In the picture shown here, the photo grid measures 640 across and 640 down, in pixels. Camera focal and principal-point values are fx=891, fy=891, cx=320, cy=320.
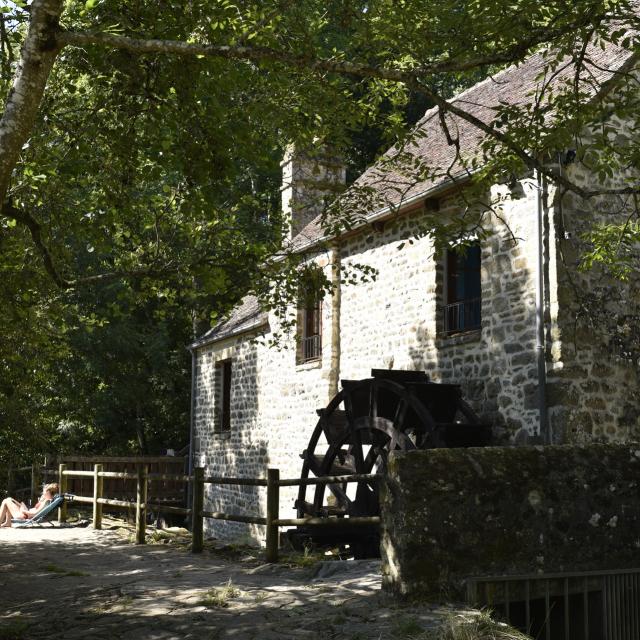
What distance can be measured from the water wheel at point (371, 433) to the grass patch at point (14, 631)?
4.29 meters

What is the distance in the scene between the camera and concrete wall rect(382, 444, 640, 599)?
18.3 feet

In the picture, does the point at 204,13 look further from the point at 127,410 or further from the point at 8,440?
the point at 127,410

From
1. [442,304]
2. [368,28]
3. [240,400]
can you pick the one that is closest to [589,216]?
[442,304]

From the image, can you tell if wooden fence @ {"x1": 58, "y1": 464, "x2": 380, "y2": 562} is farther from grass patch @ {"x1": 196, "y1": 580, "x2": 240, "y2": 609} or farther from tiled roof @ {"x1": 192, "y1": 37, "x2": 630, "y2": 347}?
tiled roof @ {"x1": 192, "y1": 37, "x2": 630, "y2": 347}

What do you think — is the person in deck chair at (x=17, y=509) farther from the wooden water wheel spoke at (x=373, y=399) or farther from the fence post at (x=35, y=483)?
the wooden water wheel spoke at (x=373, y=399)

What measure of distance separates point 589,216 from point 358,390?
3652 millimetres

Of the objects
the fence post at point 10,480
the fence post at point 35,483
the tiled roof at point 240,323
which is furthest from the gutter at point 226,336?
the fence post at point 10,480

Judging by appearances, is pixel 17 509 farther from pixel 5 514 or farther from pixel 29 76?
pixel 29 76

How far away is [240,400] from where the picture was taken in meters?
17.4

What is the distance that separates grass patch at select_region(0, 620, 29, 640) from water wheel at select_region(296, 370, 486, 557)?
14.1ft

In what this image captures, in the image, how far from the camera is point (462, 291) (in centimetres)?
1147

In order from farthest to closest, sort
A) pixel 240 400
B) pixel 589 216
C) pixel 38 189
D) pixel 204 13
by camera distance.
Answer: pixel 240 400 < pixel 589 216 < pixel 38 189 < pixel 204 13

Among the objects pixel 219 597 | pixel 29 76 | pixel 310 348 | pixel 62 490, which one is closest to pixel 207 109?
pixel 29 76

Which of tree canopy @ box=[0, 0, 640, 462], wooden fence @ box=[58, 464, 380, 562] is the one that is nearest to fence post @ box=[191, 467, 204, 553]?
wooden fence @ box=[58, 464, 380, 562]
